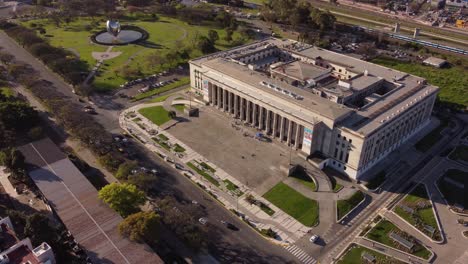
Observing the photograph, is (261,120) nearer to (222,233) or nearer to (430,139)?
(222,233)

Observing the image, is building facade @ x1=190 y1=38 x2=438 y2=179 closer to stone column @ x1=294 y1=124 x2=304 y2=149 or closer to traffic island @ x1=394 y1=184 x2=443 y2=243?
stone column @ x1=294 y1=124 x2=304 y2=149

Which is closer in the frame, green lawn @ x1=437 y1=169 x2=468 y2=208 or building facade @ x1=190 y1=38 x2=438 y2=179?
green lawn @ x1=437 y1=169 x2=468 y2=208

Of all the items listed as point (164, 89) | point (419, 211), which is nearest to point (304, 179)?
point (419, 211)

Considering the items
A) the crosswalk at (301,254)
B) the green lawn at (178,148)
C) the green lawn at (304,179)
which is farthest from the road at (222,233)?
the green lawn at (304,179)

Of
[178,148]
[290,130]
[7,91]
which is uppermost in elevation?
[290,130]

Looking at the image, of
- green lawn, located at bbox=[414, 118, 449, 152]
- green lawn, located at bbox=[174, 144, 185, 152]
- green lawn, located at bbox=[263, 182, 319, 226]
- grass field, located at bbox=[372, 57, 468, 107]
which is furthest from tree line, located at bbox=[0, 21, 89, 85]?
grass field, located at bbox=[372, 57, 468, 107]

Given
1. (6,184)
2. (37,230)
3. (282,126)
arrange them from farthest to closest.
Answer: (282,126) → (6,184) → (37,230)
